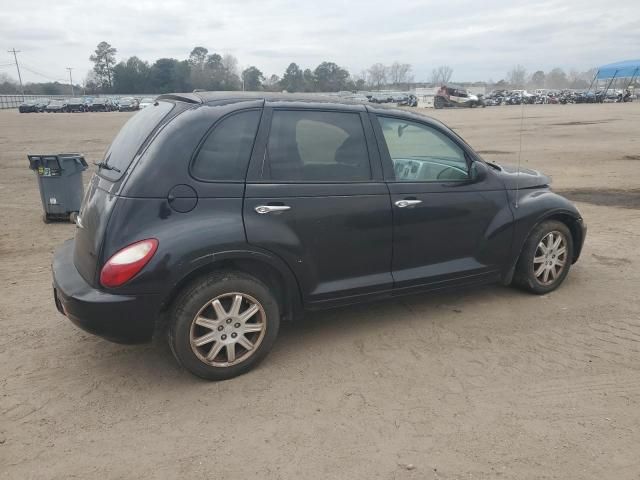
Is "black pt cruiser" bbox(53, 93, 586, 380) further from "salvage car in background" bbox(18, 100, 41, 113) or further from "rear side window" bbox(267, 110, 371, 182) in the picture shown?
"salvage car in background" bbox(18, 100, 41, 113)

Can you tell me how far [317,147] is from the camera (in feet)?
12.3

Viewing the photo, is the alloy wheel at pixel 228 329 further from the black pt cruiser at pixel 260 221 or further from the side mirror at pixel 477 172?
the side mirror at pixel 477 172

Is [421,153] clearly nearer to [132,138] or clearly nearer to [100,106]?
[132,138]

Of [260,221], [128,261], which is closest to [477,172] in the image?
[260,221]

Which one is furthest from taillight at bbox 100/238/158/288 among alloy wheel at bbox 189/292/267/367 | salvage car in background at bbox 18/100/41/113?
salvage car in background at bbox 18/100/41/113

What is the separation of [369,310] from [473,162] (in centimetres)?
154

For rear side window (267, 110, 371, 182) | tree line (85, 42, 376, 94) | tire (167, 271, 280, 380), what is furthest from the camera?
tree line (85, 42, 376, 94)

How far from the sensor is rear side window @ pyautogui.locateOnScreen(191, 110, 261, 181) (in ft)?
11.0

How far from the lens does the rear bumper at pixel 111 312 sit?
313cm

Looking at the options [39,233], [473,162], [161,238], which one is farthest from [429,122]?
[39,233]

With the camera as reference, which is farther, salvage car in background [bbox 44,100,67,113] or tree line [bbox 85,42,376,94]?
tree line [bbox 85,42,376,94]

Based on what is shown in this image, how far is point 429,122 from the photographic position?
4.30m

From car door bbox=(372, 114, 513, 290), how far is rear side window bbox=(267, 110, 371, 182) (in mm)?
220

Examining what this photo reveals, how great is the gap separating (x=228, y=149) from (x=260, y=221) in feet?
1.71
